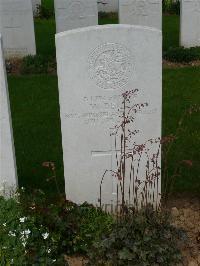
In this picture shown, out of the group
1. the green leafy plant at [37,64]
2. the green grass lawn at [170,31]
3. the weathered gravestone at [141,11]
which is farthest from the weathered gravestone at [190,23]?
the green leafy plant at [37,64]

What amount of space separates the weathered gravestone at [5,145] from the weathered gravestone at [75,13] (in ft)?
20.8

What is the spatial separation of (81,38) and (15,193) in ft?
5.14

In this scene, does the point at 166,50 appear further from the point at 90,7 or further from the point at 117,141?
the point at 117,141

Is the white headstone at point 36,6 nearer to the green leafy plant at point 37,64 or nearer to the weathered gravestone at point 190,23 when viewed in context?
the green leafy plant at point 37,64

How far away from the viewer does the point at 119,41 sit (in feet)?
14.3

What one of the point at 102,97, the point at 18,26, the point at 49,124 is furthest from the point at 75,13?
the point at 102,97

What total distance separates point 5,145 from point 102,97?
3.25ft

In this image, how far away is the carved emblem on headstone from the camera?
4.36m

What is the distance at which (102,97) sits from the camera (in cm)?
452

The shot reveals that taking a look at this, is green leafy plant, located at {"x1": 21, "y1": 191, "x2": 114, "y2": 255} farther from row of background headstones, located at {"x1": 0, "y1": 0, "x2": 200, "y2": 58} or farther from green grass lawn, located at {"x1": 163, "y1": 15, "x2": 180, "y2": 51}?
green grass lawn, located at {"x1": 163, "y1": 15, "x2": 180, "y2": 51}

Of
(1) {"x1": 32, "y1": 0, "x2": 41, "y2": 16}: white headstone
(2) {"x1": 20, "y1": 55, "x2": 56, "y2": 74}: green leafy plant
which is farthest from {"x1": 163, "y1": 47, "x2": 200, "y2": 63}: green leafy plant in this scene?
(1) {"x1": 32, "y1": 0, "x2": 41, "y2": 16}: white headstone

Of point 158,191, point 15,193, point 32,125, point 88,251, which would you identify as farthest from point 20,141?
point 88,251

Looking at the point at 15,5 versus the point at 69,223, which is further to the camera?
the point at 15,5

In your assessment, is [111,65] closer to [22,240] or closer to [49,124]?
[22,240]
